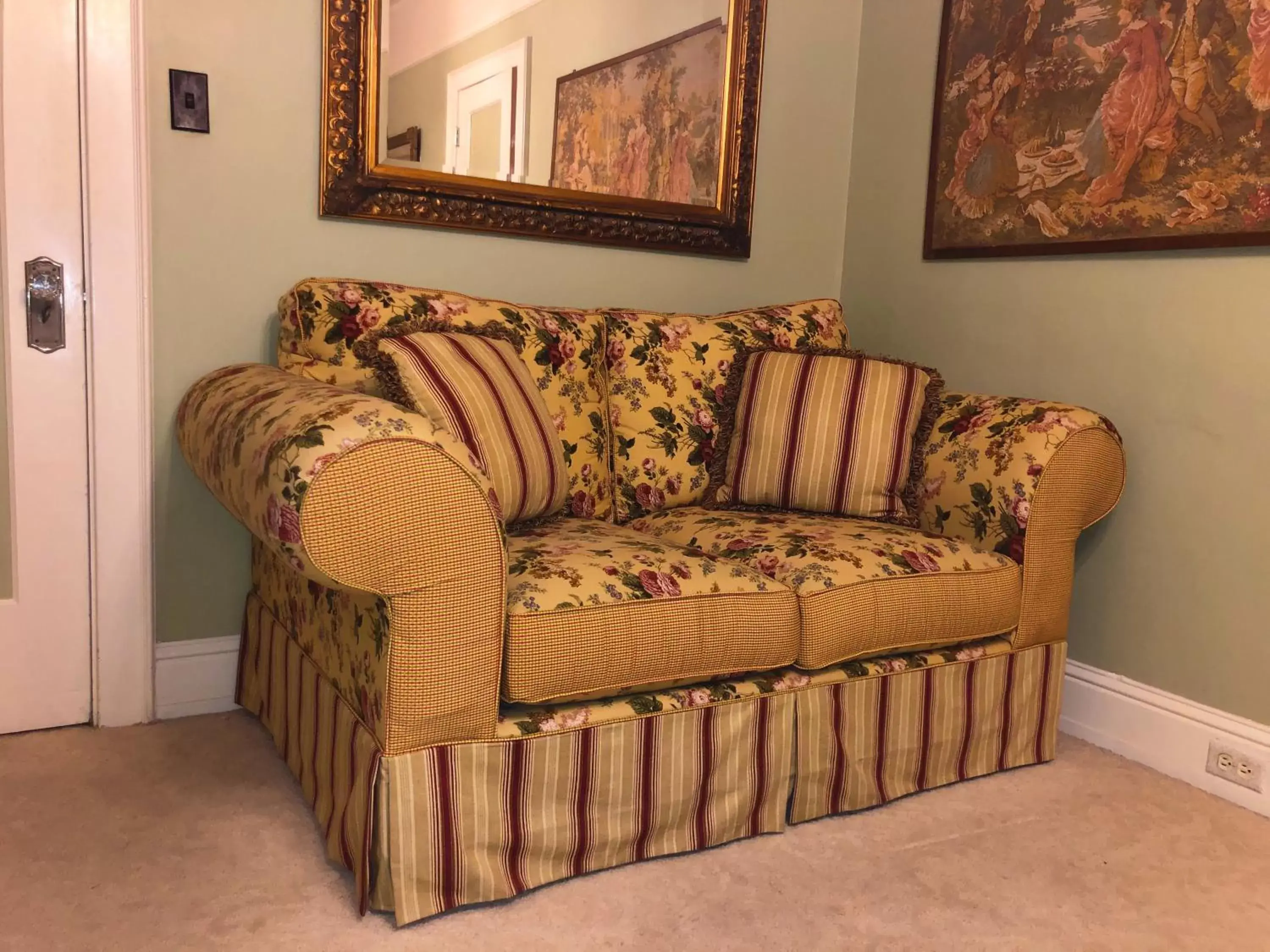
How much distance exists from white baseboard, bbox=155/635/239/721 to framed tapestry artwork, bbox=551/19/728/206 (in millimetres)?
1364

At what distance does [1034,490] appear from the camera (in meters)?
1.96

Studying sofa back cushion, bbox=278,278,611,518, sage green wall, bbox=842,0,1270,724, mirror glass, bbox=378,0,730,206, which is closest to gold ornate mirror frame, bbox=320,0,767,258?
mirror glass, bbox=378,0,730,206

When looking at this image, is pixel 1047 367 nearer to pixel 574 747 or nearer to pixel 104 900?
pixel 574 747

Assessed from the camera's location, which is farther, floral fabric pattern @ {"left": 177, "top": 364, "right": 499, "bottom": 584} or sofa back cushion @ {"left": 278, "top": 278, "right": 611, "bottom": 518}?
sofa back cushion @ {"left": 278, "top": 278, "right": 611, "bottom": 518}

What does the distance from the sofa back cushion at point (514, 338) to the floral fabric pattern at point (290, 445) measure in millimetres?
319

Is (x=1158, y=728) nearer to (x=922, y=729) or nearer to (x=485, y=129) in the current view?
(x=922, y=729)

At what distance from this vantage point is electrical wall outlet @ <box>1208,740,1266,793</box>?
1.95 metres

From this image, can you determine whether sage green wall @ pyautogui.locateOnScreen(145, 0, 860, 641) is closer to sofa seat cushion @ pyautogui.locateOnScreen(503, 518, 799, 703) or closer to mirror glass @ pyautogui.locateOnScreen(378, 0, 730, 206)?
mirror glass @ pyautogui.locateOnScreen(378, 0, 730, 206)

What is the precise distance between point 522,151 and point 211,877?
1695 millimetres

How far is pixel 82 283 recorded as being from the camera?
196 cm

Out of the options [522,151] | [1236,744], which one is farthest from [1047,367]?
[522,151]

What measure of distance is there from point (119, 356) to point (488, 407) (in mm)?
816

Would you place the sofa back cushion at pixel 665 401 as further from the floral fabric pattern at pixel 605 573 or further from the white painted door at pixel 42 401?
the white painted door at pixel 42 401

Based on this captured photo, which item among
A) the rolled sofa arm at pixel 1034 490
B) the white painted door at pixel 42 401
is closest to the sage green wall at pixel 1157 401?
the rolled sofa arm at pixel 1034 490
